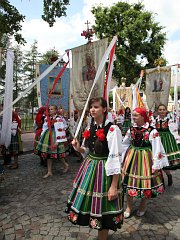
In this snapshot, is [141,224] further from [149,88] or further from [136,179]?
[149,88]

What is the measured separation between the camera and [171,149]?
4.73 metres

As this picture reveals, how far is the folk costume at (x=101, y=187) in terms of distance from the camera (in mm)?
2244

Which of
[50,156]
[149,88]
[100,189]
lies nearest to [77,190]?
[100,189]

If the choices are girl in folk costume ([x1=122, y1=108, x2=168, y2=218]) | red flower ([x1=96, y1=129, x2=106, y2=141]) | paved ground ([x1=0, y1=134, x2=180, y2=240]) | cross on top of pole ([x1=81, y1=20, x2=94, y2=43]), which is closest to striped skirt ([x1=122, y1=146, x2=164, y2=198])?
girl in folk costume ([x1=122, y1=108, x2=168, y2=218])

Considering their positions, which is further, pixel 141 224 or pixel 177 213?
pixel 177 213

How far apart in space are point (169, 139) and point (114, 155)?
296cm

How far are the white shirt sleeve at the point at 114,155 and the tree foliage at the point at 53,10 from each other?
8.53 meters

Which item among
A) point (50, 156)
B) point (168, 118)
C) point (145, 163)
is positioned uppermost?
point (168, 118)

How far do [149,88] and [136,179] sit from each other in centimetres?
498

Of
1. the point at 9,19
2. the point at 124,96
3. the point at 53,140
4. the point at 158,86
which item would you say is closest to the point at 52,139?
the point at 53,140

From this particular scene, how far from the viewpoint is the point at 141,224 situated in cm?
314

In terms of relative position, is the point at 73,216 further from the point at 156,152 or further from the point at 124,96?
the point at 124,96

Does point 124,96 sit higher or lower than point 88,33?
lower

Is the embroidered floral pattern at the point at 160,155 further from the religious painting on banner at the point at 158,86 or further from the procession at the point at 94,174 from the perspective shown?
the religious painting on banner at the point at 158,86
